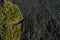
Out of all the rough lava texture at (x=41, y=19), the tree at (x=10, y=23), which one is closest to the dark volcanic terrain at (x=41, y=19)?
the rough lava texture at (x=41, y=19)

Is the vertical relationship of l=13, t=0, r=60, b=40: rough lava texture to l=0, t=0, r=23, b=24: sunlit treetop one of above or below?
below

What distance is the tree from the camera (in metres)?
14.1

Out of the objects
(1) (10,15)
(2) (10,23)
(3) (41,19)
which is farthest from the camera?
(3) (41,19)

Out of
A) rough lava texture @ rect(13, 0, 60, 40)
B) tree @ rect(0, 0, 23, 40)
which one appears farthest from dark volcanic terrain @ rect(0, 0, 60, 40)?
tree @ rect(0, 0, 23, 40)

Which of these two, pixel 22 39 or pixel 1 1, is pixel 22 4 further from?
pixel 22 39

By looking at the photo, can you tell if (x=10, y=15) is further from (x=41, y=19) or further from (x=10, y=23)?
(x=41, y=19)

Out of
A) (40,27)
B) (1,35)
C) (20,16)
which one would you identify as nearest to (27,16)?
(20,16)

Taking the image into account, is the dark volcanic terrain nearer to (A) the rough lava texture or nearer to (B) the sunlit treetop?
(A) the rough lava texture

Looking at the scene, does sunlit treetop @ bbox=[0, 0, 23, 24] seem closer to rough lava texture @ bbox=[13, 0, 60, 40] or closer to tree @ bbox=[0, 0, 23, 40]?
tree @ bbox=[0, 0, 23, 40]

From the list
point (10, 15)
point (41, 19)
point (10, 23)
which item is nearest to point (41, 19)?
point (41, 19)

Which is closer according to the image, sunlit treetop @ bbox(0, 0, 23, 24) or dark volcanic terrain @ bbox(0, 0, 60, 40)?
dark volcanic terrain @ bbox(0, 0, 60, 40)

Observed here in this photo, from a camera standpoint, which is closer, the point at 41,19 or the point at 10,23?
the point at 10,23

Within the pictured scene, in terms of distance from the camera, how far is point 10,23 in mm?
14672

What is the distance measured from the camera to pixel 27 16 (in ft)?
53.3
